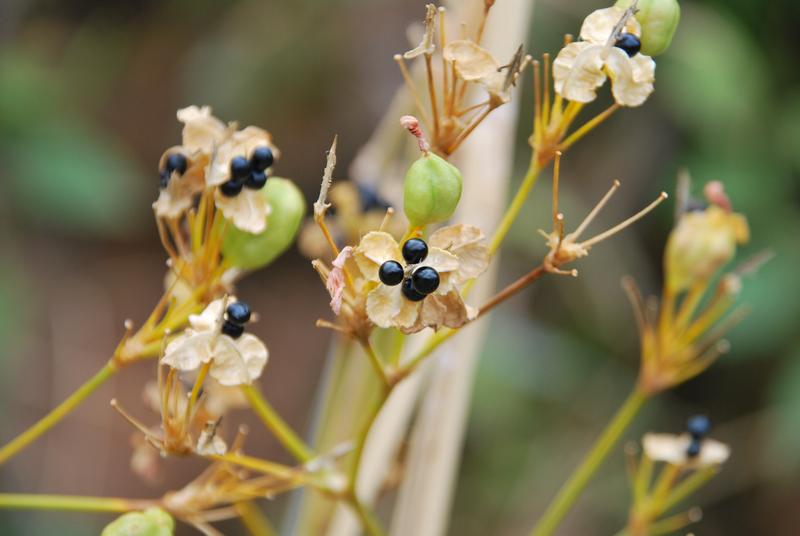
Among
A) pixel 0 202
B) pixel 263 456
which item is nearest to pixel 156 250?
pixel 0 202

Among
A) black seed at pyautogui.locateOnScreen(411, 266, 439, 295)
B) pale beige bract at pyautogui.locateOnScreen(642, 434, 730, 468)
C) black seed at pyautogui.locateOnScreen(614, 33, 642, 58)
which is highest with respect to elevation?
black seed at pyautogui.locateOnScreen(614, 33, 642, 58)

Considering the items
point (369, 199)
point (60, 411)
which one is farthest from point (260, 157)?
point (369, 199)

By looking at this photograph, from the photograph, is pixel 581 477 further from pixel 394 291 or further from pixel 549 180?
pixel 549 180

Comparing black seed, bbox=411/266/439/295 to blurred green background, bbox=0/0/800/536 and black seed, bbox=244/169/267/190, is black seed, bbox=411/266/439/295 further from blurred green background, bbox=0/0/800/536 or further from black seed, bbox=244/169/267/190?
blurred green background, bbox=0/0/800/536

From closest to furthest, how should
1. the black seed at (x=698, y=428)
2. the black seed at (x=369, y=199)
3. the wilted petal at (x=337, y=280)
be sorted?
the wilted petal at (x=337, y=280)
the black seed at (x=698, y=428)
the black seed at (x=369, y=199)

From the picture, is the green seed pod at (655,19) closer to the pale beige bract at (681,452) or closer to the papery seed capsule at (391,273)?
the papery seed capsule at (391,273)

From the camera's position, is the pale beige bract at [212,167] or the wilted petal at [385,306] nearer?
the wilted petal at [385,306]

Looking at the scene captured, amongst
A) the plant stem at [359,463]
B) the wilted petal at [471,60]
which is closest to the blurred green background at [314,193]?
the plant stem at [359,463]

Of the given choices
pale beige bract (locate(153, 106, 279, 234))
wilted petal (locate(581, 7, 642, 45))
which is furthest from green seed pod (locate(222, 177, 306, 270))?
wilted petal (locate(581, 7, 642, 45))
